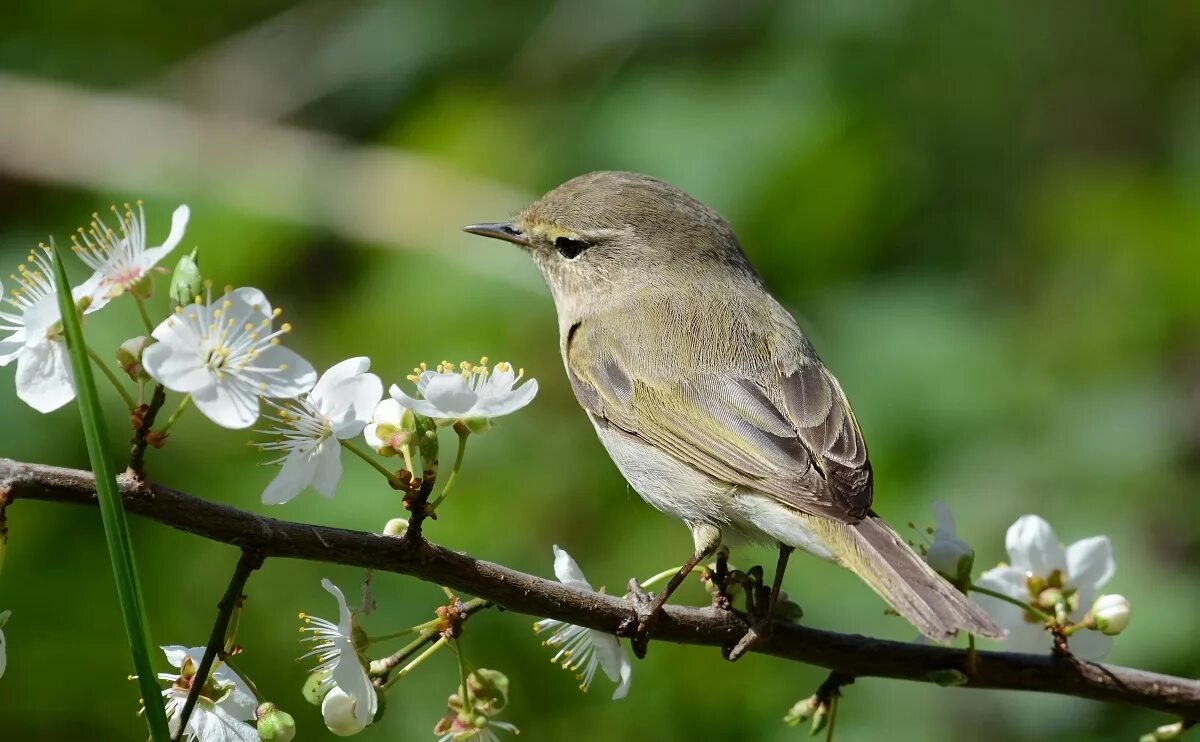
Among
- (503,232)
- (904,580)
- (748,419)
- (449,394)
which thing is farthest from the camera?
(503,232)

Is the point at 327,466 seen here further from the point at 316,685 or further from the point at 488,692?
the point at 488,692

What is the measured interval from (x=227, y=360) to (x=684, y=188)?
320 centimetres

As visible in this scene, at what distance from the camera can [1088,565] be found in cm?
266

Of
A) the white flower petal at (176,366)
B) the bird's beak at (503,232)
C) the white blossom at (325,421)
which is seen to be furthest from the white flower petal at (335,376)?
the bird's beak at (503,232)

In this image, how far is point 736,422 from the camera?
3.12 m

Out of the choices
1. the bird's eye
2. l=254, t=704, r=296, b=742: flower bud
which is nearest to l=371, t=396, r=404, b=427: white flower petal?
l=254, t=704, r=296, b=742: flower bud

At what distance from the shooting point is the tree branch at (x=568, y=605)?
175 centimetres

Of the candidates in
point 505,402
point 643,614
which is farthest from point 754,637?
point 505,402

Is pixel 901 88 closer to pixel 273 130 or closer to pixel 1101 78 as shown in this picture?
pixel 1101 78

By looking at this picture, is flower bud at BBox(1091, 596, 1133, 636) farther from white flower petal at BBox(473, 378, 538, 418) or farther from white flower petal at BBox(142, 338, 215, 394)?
white flower petal at BBox(142, 338, 215, 394)

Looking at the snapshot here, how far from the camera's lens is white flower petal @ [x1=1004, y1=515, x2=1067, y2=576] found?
8.63ft

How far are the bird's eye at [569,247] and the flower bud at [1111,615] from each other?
1.91m

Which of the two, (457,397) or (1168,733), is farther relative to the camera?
(1168,733)

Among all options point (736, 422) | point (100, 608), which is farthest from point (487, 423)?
point (100, 608)
